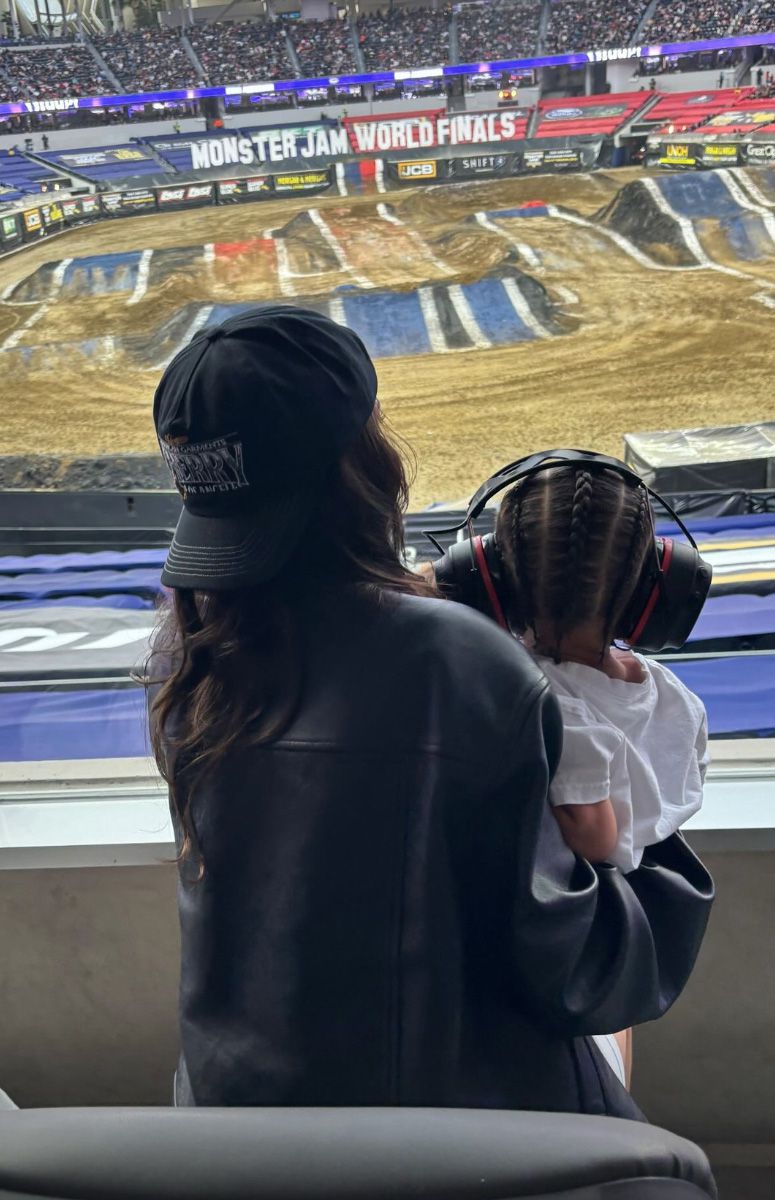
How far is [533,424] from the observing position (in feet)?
29.5

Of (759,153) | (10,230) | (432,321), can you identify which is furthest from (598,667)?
(759,153)

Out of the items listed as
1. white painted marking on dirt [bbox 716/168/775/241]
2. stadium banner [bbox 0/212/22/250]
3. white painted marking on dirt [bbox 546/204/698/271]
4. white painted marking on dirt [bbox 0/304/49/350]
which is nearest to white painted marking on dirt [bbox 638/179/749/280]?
white painted marking on dirt [bbox 546/204/698/271]

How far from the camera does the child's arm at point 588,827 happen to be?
67 cm

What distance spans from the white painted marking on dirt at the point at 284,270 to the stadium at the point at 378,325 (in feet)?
0.21

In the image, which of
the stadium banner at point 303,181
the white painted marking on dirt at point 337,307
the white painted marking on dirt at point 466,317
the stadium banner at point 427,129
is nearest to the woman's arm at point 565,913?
the white painted marking on dirt at point 466,317

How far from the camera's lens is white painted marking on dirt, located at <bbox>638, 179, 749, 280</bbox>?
11.3 metres

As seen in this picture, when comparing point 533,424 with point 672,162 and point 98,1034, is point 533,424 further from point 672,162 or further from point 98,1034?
point 98,1034

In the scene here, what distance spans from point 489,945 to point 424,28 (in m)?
17.4

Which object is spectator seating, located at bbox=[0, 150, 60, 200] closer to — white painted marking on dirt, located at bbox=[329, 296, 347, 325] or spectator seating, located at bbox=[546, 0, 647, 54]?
white painted marking on dirt, located at bbox=[329, 296, 347, 325]

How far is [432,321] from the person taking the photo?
10852 mm

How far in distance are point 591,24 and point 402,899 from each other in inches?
701

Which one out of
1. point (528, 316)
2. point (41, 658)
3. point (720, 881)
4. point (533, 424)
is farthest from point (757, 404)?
point (720, 881)

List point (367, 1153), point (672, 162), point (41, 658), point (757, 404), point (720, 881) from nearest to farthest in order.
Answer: point (367, 1153)
point (720, 881)
point (41, 658)
point (757, 404)
point (672, 162)

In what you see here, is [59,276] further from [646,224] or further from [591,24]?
[591,24]
